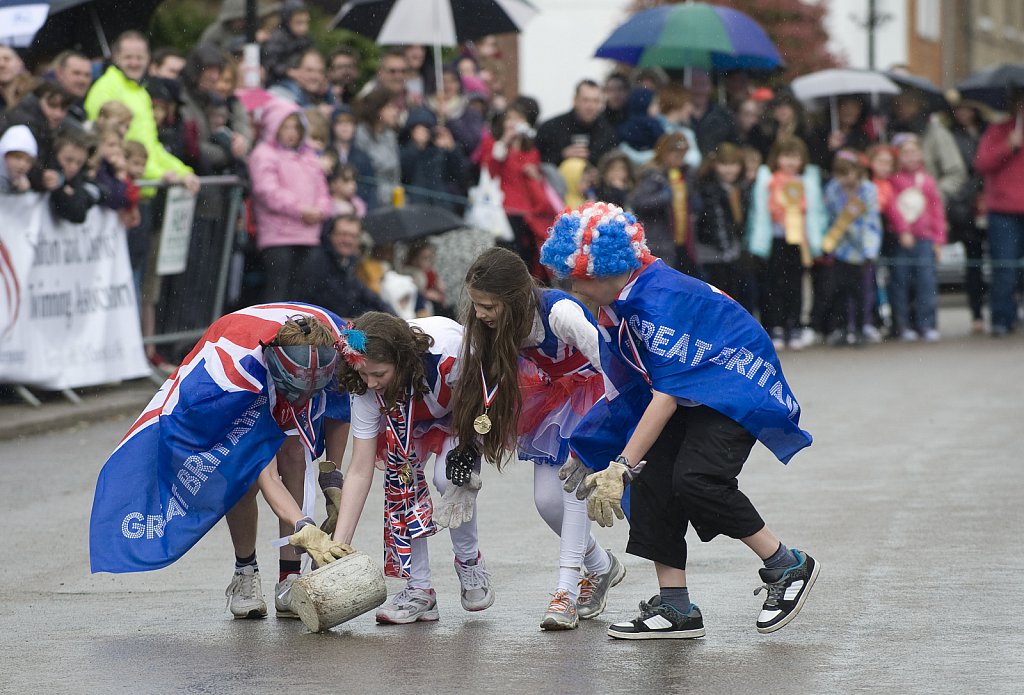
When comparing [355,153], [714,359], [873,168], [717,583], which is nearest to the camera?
[714,359]

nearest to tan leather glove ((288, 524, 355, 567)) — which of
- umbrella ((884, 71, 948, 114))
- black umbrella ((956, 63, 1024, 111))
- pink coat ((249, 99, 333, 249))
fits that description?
pink coat ((249, 99, 333, 249))

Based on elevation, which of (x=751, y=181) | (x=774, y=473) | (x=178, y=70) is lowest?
(x=774, y=473)

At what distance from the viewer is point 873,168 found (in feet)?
58.6

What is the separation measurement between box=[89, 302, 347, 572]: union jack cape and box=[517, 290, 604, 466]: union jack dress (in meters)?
0.71

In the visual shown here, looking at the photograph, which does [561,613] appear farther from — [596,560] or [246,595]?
[246,595]

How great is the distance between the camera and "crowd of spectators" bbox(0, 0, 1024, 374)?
12773 mm

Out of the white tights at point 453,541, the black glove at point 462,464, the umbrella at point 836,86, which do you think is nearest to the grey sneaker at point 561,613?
the white tights at point 453,541

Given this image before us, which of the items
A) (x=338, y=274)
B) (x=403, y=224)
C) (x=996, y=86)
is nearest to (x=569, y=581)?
(x=338, y=274)

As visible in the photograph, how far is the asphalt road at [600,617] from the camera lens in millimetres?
5434

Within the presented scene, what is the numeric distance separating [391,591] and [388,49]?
32.8ft

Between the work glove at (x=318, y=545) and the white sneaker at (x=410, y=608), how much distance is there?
0.40 m

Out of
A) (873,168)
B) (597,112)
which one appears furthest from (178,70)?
(873,168)

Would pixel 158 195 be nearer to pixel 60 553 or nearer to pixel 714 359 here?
pixel 60 553

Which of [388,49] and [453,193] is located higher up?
[388,49]
